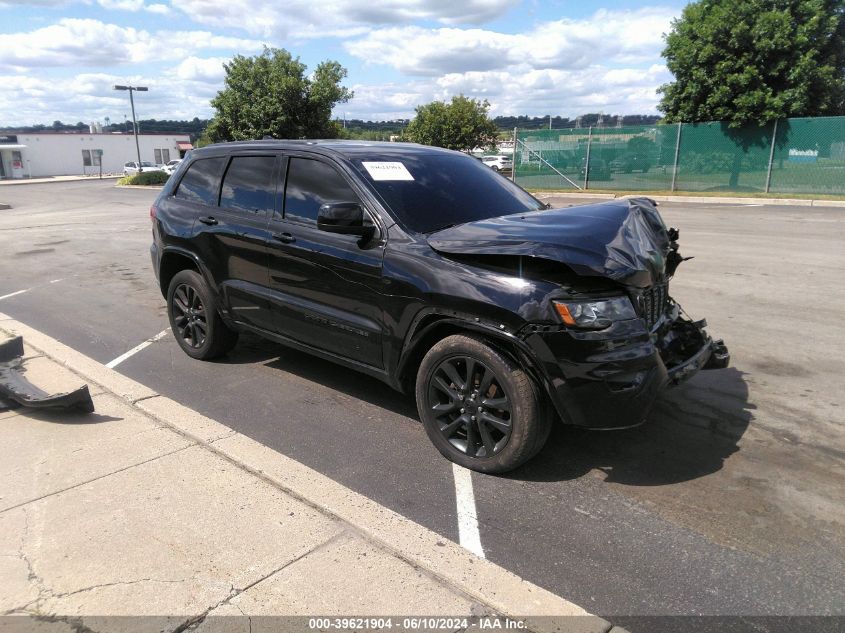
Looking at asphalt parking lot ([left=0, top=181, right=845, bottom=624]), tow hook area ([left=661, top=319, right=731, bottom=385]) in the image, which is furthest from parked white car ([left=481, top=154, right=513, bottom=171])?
tow hook area ([left=661, top=319, right=731, bottom=385])

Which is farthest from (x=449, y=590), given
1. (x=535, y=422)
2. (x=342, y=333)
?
(x=342, y=333)

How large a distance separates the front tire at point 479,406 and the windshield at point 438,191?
88 cm

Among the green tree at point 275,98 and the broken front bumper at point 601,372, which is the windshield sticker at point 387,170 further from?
the green tree at point 275,98

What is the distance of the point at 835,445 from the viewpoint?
390cm

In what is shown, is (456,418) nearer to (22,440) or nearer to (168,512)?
(168,512)

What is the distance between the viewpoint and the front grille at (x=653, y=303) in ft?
11.3

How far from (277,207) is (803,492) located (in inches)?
149

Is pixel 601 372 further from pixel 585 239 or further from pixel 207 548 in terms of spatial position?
pixel 207 548

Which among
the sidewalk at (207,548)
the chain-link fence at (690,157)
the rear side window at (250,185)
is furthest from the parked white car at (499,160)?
the sidewalk at (207,548)

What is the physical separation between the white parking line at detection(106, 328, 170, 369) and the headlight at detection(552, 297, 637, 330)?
4.20m

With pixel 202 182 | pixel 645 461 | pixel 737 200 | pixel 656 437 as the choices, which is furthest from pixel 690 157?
pixel 645 461

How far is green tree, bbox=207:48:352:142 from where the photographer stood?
90.6 ft

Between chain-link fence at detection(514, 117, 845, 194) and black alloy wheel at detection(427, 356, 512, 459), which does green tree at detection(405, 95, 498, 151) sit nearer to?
chain-link fence at detection(514, 117, 845, 194)

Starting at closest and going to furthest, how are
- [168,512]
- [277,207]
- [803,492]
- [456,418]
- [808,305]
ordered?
[168,512] → [803,492] → [456,418] → [277,207] → [808,305]
